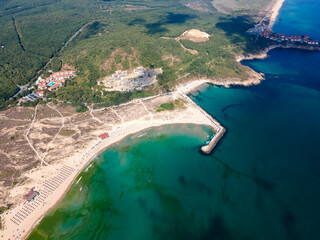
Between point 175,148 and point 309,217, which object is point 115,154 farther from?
point 309,217

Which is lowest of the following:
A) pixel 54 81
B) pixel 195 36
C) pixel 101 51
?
pixel 54 81

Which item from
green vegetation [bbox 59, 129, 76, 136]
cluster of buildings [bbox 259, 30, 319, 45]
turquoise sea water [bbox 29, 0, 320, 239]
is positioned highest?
cluster of buildings [bbox 259, 30, 319, 45]

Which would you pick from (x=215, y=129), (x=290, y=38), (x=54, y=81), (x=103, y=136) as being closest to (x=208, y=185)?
(x=215, y=129)

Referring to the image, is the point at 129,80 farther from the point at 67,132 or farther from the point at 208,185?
the point at 208,185

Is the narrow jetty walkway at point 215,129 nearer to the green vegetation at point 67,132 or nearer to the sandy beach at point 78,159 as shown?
the sandy beach at point 78,159

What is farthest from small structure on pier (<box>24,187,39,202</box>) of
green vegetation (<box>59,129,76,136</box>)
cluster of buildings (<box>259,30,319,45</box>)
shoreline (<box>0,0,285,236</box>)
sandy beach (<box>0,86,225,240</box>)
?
cluster of buildings (<box>259,30,319,45</box>)

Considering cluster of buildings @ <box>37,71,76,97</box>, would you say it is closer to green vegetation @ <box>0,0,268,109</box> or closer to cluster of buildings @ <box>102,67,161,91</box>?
green vegetation @ <box>0,0,268,109</box>
